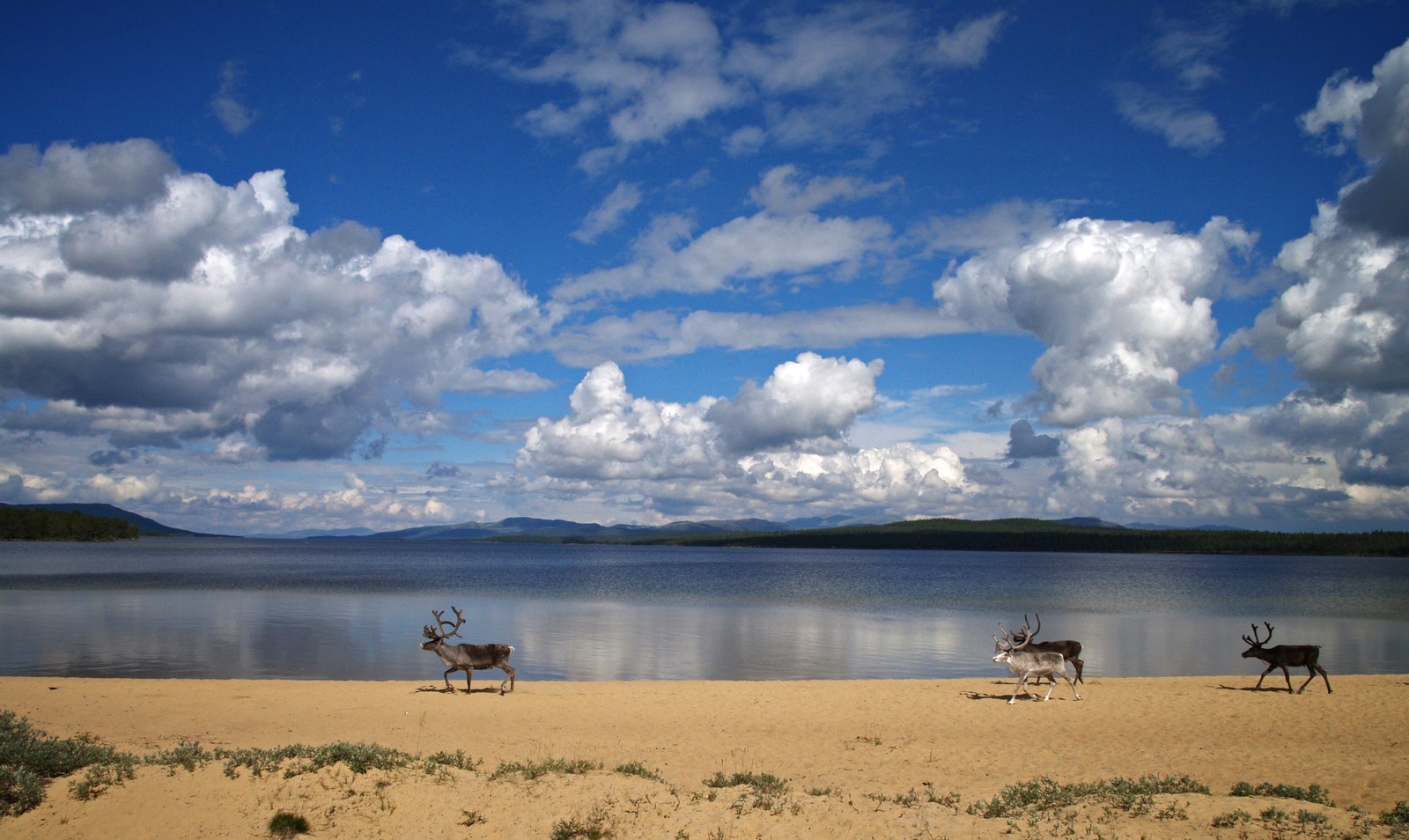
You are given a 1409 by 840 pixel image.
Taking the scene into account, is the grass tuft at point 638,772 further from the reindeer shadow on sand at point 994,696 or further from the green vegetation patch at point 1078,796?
the reindeer shadow on sand at point 994,696

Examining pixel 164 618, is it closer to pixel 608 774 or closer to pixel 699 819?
pixel 608 774

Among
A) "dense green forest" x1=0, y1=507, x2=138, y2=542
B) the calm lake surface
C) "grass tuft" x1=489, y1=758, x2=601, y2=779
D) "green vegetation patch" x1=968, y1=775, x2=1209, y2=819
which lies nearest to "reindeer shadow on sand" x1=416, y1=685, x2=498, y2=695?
→ the calm lake surface

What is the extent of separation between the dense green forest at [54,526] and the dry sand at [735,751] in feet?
515

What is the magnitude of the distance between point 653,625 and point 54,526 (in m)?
155

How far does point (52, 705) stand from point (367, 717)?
19.4ft

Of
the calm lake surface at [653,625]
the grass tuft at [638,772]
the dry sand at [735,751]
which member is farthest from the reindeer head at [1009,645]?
the grass tuft at [638,772]

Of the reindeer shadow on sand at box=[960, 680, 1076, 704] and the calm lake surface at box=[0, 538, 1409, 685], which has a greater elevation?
the reindeer shadow on sand at box=[960, 680, 1076, 704]

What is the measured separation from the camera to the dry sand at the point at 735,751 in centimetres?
812

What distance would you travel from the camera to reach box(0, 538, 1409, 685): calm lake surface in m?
23.7

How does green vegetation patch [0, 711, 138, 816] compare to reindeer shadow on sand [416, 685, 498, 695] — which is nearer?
green vegetation patch [0, 711, 138, 816]

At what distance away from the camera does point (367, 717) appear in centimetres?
1531

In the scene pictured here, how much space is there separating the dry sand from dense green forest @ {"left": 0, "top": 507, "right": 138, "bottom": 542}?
157022 mm

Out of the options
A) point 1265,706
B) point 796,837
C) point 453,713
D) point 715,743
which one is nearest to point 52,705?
point 453,713

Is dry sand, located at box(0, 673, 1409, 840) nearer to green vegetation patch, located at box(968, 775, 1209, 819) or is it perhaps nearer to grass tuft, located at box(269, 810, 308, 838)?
grass tuft, located at box(269, 810, 308, 838)
